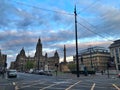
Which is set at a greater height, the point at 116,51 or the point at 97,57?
the point at 116,51

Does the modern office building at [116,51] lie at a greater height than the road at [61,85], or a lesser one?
greater

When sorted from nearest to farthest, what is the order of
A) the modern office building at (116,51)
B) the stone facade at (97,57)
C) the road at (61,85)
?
1. the road at (61,85)
2. the modern office building at (116,51)
3. the stone facade at (97,57)

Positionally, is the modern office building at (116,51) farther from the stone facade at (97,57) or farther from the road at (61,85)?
the road at (61,85)

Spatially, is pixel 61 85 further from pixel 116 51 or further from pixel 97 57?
pixel 97 57

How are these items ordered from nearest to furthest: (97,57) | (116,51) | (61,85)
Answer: (61,85), (116,51), (97,57)

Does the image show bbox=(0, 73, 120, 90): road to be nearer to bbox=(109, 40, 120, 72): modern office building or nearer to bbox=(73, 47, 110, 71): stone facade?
bbox=(109, 40, 120, 72): modern office building

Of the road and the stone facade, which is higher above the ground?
the stone facade

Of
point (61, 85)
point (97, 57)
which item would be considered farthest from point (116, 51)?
point (61, 85)

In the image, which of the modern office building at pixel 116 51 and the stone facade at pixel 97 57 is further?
the stone facade at pixel 97 57

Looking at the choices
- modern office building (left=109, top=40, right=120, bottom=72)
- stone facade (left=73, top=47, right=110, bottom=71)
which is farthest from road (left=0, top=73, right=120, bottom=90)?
stone facade (left=73, top=47, right=110, bottom=71)

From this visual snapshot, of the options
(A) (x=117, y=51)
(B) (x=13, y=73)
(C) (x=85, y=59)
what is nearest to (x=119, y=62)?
(A) (x=117, y=51)

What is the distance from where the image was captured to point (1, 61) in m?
146

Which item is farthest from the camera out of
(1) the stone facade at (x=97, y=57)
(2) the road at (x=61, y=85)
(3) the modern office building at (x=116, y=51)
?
(1) the stone facade at (x=97, y=57)

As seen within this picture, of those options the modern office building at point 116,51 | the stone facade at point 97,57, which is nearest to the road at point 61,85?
the modern office building at point 116,51
